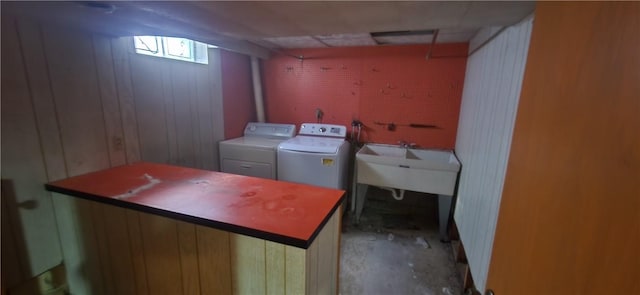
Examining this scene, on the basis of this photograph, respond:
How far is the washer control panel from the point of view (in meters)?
3.10

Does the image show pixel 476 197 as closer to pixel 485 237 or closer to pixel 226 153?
pixel 485 237

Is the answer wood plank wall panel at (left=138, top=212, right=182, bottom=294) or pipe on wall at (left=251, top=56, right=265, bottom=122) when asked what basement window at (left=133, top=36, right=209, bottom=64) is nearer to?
pipe on wall at (left=251, top=56, right=265, bottom=122)

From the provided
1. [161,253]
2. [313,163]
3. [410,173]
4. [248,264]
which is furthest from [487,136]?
[161,253]

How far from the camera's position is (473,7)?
1.00 metres

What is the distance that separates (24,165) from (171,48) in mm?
1313

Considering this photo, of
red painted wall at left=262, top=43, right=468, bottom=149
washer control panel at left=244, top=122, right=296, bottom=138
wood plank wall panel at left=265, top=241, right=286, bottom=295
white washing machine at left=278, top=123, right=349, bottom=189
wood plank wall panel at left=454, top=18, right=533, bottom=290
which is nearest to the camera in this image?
wood plank wall panel at left=265, top=241, right=286, bottom=295

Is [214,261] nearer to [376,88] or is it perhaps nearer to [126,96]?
[126,96]

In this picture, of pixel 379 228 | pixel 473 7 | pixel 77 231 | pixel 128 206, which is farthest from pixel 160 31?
pixel 379 228

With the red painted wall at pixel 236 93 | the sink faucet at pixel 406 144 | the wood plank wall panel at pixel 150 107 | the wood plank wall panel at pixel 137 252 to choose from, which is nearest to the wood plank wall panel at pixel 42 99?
the wood plank wall panel at pixel 150 107

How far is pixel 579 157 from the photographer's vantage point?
0.48m

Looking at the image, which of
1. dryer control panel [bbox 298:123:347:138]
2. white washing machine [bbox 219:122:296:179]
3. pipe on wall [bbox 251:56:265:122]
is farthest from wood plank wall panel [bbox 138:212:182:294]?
pipe on wall [bbox 251:56:265:122]

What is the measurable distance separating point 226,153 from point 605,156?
9.15ft

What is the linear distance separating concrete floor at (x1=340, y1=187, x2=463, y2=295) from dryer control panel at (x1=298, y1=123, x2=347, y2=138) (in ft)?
2.96

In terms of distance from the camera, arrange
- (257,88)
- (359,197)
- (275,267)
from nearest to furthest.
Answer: (275,267) < (359,197) < (257,88)
